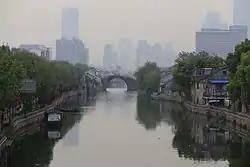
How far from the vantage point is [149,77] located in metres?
120

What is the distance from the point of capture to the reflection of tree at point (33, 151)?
101 ft

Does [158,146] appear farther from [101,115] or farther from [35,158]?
[101,115]

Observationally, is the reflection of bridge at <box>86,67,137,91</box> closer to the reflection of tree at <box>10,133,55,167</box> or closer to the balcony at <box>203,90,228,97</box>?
the balcony at <box>203,90,228,97</box>

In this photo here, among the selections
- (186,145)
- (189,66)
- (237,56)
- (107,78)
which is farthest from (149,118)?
(107,78)

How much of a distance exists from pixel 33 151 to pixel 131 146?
21.2ft

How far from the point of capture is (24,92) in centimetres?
4797

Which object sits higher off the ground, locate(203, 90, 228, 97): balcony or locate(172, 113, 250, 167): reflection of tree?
locate(203, 90, 228, 97): balcony

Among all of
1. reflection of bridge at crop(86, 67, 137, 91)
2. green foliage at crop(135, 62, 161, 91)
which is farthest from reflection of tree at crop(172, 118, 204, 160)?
reflection of bridge at crop(86, 67, 137, 91)

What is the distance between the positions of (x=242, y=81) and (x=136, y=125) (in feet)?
43.8

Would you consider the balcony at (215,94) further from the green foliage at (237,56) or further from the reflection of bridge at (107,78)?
the reflection of bridge at (107,78)

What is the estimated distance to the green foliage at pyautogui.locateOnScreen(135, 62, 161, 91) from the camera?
4640 inches

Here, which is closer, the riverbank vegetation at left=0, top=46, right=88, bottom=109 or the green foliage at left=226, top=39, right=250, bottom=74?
the riverbank vegetation at left=0, top=46, right=88, bottom=109

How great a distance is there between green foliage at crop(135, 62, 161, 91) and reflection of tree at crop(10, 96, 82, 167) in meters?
72.7

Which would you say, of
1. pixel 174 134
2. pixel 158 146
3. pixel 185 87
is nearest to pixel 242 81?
pixel 174 134
